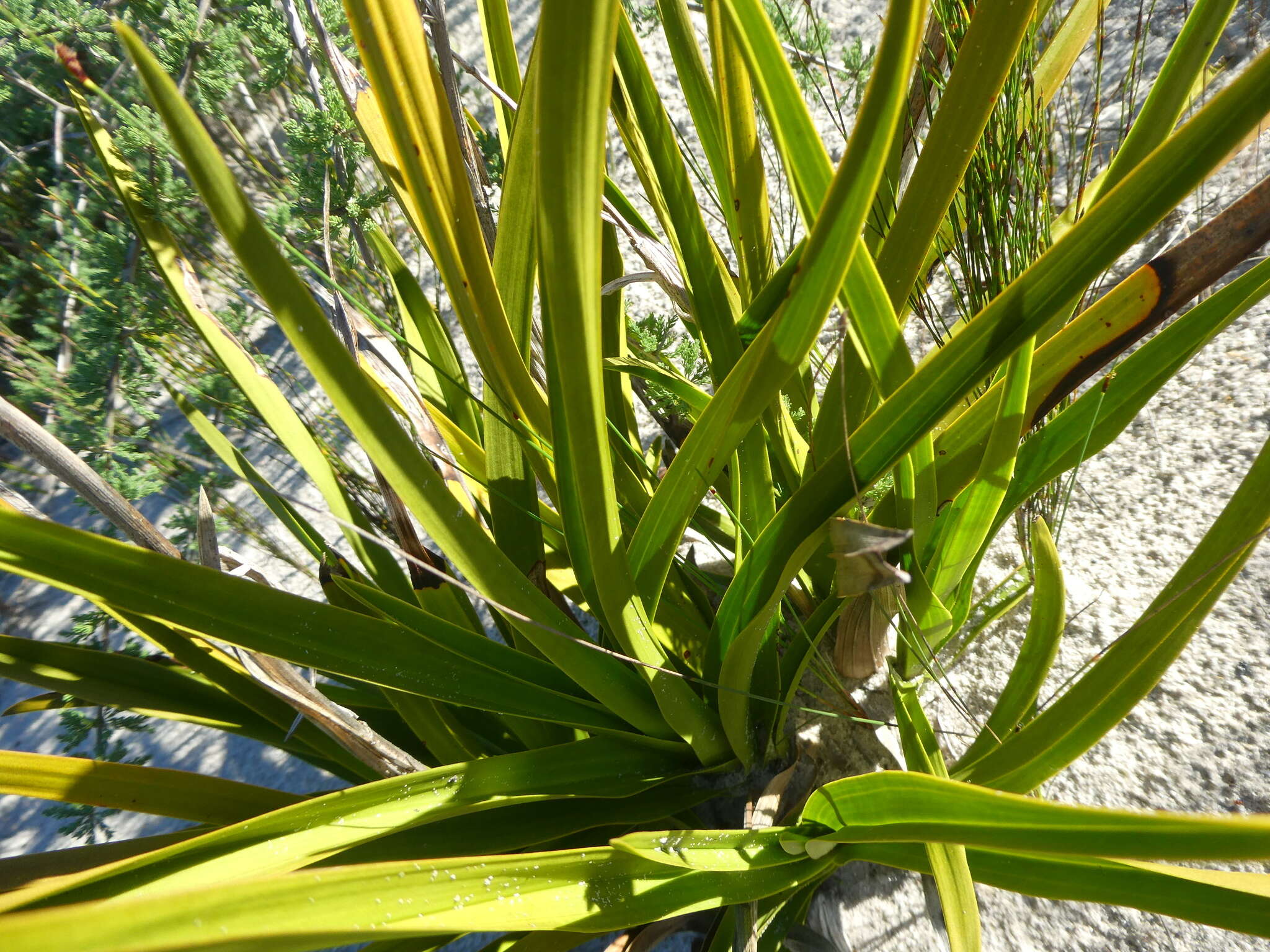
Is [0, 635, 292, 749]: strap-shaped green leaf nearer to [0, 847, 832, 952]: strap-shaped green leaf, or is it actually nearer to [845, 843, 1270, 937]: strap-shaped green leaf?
[0, 847, 832, 952]: strap-shaped green leaf

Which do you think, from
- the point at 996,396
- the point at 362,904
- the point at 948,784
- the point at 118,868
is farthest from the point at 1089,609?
the point at 118,868

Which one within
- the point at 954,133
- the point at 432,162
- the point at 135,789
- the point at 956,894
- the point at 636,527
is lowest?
the point at 135,789

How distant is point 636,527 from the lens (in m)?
0.52

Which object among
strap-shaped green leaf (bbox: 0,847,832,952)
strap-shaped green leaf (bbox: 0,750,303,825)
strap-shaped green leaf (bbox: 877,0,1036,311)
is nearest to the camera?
strap-shaped green leaf (bbox: 0,847,832,952)

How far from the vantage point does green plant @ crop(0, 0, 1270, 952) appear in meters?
0.30

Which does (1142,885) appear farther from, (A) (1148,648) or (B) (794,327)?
(B) (794,327)

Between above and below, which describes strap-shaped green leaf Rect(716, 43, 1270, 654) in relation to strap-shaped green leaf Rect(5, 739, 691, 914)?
above

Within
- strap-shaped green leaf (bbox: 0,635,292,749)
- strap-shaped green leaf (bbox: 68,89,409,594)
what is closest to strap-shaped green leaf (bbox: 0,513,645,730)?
strap-shaped green leaf (bbox: 68,89,409,594)

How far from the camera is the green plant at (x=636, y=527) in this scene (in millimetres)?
302

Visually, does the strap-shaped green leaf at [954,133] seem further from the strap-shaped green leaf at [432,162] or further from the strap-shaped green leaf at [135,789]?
the strap-shaped green leaf at [135,789]

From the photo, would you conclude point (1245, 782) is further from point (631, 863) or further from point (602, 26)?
point (602, 26)

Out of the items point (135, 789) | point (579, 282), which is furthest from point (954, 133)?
point (135, 789)

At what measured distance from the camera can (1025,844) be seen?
1.04ft

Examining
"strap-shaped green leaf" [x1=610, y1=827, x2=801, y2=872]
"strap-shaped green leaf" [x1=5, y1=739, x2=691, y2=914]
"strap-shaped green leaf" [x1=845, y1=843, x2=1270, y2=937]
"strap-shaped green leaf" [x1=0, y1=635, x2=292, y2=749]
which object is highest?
"strap-shaped green leaf" [x1=845, y1=843, x2=1270, y2=937]
